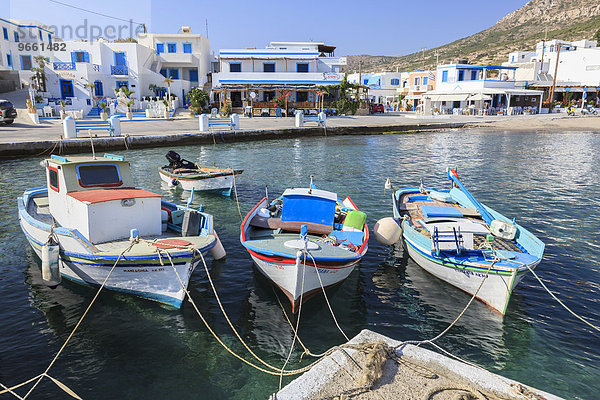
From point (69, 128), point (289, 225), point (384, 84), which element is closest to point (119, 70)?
point (69, 128)

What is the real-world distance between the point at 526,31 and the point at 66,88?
153 meters

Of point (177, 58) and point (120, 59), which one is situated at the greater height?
point (177, 58)

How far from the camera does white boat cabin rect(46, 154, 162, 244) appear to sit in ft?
30.7

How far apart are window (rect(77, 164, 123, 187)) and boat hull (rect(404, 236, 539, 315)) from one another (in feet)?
26.0

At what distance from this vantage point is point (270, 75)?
50.7 metres

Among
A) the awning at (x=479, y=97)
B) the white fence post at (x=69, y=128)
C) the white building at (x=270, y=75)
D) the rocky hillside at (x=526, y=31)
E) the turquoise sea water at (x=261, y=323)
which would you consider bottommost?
the turquoise sea water at (x=261, y=323)

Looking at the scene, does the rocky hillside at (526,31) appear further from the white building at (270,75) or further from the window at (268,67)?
the window at (268,67)

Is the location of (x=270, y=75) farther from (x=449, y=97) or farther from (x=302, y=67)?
(x=449, y=97)

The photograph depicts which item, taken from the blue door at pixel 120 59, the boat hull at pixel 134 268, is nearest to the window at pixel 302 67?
the blue door at pixel 120 59

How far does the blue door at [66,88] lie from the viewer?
43812 millimetres

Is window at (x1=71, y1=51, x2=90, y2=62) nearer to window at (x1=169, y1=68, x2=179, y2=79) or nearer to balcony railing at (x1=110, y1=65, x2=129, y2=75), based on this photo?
balcony railing at (x1=110, y1=65, x2=129, y2=75)

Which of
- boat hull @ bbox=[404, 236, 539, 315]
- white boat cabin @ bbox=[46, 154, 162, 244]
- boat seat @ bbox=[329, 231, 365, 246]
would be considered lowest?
boat hull @ bbox=[404, 236, 539, 315]

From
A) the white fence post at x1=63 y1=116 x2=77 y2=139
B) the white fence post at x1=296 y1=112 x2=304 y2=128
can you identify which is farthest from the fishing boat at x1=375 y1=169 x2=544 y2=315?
the white fence post at x1=296 y1=112 x2=304 y2=128

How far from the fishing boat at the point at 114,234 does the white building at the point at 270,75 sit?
130 feet
